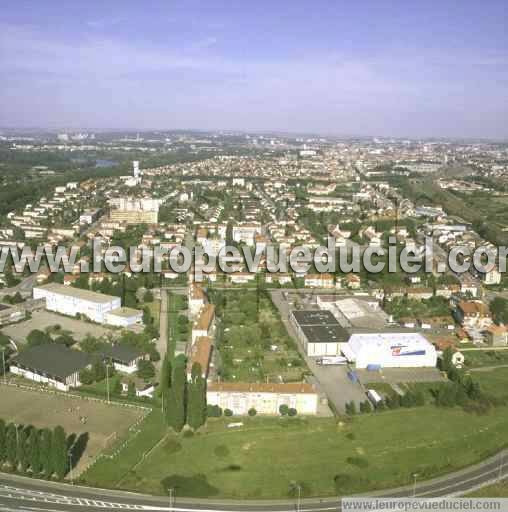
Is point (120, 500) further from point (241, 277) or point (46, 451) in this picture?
point (241, 277)

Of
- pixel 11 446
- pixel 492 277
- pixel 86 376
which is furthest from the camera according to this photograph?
pixel 492 277

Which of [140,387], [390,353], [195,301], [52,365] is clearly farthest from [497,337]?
[52,365]

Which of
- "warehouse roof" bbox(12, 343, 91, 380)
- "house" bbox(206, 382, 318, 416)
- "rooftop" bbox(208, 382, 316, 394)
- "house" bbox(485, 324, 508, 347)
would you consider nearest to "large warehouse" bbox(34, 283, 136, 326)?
"warehouse roof" bbox(12, 343, 91, 380)

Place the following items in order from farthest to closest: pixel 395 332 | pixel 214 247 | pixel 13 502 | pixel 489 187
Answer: pixel 489 187, pixel 214 247, pixel 395 332, pixel 13 502

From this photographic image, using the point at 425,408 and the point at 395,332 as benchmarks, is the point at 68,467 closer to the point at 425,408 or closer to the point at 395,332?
the point at 425,408

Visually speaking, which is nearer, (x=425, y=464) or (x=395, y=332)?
(x=425, y=464)

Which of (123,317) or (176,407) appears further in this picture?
(123,317)

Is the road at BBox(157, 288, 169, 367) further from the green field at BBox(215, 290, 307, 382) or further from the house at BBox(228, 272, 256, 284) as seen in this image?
the house at BBox(228, 272, 256, 284)

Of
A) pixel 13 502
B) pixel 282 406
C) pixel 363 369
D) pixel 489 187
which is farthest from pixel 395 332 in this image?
pixel 489 187
